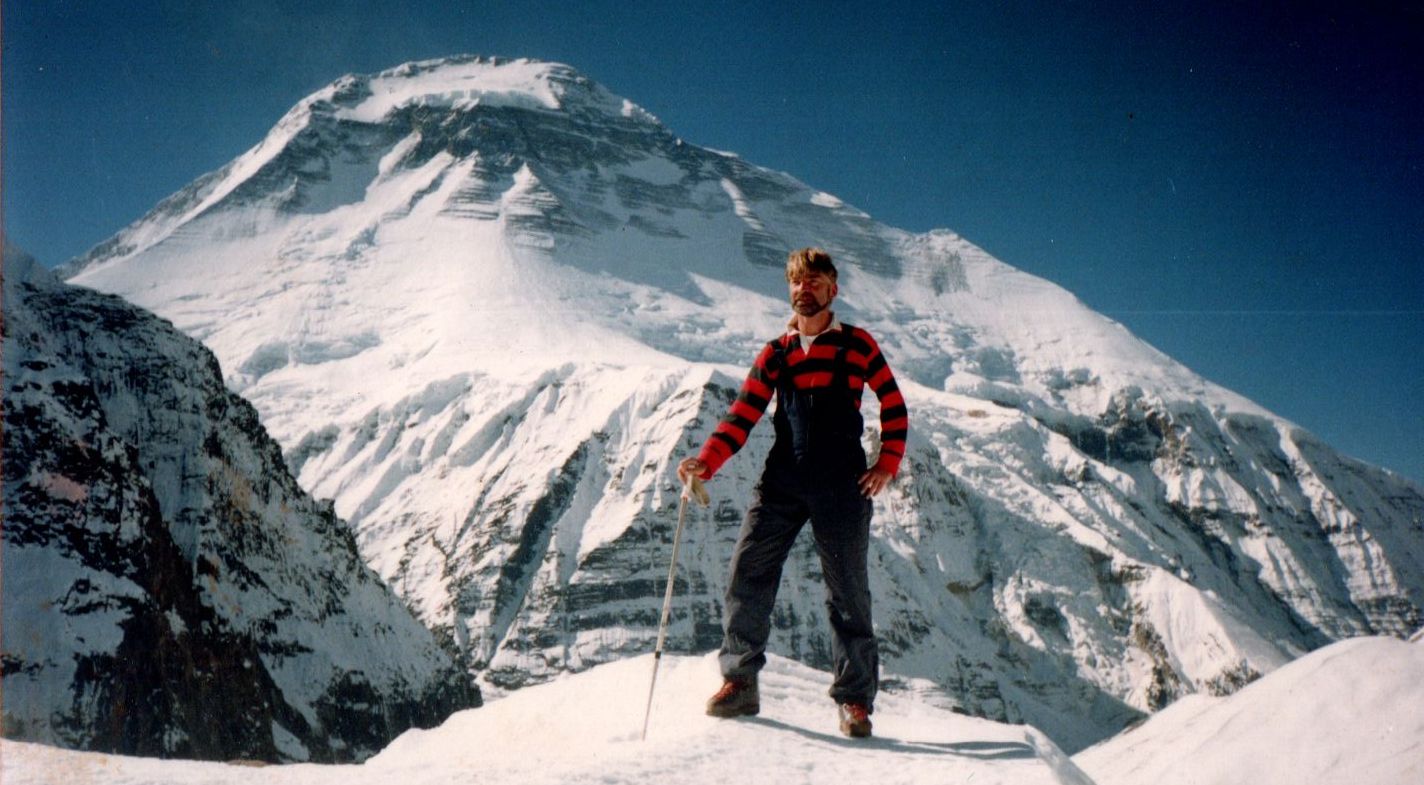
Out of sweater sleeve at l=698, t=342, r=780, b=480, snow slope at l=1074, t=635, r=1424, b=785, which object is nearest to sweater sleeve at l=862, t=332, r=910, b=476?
sweater sleeve at l=698, t=342, r=780, b=480

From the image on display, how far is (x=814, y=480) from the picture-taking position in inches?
200

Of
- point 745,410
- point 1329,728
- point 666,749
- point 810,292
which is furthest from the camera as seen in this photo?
point 1329,728

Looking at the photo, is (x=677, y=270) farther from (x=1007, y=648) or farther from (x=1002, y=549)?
(x=1007, y=648)

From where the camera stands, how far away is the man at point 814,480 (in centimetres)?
505

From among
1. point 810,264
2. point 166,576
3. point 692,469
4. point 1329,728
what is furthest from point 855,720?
point 166,576

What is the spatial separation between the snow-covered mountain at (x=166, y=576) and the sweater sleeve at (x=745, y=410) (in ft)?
95.1

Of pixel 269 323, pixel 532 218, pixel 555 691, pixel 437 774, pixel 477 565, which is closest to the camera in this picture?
pixel 437 774

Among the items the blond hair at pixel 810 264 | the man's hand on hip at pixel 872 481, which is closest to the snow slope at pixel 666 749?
the man's hand on hip at pixel 872 481

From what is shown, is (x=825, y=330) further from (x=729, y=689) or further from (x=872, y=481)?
(x=729, y=689)

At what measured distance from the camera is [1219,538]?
15725 cm

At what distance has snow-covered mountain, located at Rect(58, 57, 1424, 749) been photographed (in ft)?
362

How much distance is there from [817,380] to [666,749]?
2.27 m

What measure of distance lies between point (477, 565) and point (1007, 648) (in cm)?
7881

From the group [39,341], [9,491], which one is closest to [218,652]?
[9,491]
